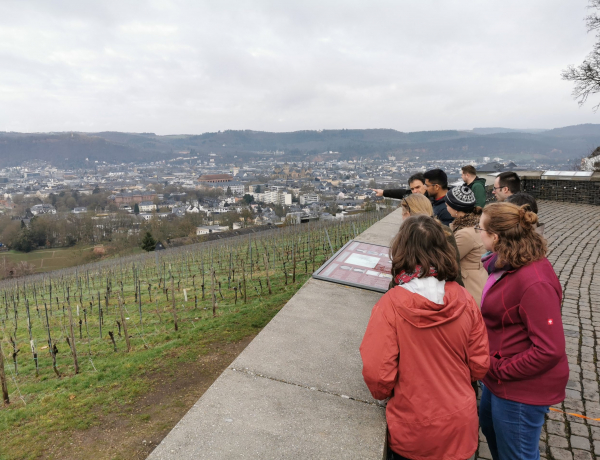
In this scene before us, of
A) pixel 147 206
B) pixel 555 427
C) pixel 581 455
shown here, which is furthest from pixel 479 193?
pixel 147 206

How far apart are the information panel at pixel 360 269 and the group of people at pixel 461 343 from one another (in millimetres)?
1444

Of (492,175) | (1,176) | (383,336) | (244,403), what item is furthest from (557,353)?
(1,176)

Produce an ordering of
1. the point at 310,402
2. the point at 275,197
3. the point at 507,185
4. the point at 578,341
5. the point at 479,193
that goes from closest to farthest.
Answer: the point at 310,402 < the point at 578,341 < the point at 507,185 < the point at 479,193 < the point at 275,197

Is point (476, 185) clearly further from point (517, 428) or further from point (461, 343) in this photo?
point (461, 343)

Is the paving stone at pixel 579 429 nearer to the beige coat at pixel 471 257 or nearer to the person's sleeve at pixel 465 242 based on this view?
the beige coat at pixel 471 257

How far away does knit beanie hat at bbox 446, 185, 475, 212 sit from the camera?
2.83 metres

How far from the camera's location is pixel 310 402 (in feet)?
6.48

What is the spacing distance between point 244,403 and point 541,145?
16298cm

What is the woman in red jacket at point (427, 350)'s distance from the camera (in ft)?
5.09

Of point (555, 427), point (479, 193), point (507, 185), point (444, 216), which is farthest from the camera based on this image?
point (479, 193)

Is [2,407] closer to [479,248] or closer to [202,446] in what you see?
[202,446]

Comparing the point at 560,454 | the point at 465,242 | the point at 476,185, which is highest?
the point at 476,185

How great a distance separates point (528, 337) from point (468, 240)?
88 cm

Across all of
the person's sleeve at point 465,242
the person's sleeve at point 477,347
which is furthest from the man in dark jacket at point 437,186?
the person's sleeve at point 477,347
